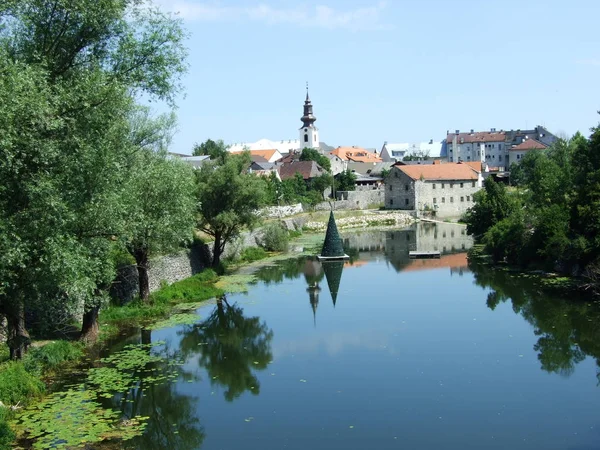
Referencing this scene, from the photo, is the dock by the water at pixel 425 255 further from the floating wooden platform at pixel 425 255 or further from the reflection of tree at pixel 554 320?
the reflection of tree at pixel 554 320

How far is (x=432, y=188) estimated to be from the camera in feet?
231

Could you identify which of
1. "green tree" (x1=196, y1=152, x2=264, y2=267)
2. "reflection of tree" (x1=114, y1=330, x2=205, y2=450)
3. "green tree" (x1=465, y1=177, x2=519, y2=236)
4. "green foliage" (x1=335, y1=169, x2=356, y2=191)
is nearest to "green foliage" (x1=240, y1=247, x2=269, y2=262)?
"green tree" (x1=196, y1=152, x2=264, y2=267)

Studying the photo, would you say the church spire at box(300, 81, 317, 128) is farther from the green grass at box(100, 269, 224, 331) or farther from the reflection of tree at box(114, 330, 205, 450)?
the reflection of tree at box(114, 330, 205, 450)

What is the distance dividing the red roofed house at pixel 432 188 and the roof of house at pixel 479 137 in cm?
4951

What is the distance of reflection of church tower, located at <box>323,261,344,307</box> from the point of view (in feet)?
101

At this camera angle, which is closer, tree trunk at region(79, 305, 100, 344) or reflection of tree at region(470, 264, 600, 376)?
reflection of tree at region(470, 264, 600, 376)

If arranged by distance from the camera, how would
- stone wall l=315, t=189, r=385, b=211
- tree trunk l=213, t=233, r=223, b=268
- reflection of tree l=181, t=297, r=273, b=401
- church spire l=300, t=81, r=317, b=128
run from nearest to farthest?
reflection of tree l=181, t=297, r=273, b=401
tree trunk l=213, t=233, r=223, b=268
stone wall l=315, t=189, r=385, b=211
church spire l=300, t=81, r=317, b=128

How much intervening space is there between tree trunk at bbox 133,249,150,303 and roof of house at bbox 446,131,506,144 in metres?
103

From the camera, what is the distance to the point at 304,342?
69.9 feet

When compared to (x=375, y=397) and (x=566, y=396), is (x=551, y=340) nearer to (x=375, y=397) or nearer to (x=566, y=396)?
(x=566, y=396)

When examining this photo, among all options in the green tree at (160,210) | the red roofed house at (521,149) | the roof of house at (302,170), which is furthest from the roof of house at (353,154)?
the green tree at (160,210)

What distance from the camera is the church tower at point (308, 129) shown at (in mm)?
117188

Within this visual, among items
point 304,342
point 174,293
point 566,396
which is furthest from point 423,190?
point 566,396

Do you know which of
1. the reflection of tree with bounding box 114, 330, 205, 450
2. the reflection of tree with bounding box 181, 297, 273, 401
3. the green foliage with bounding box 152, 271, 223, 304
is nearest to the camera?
the reflection of tree with bounding box 114, 330, 205, 450
